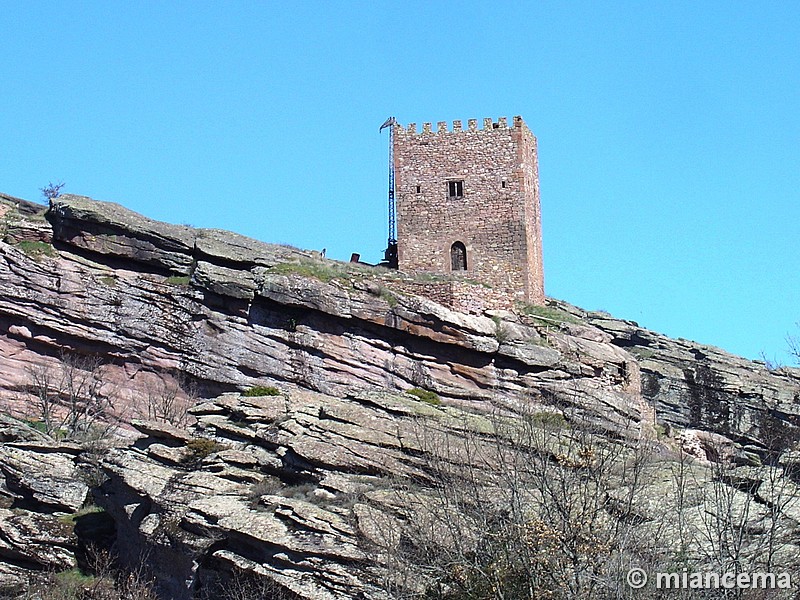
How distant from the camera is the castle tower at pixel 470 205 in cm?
4738

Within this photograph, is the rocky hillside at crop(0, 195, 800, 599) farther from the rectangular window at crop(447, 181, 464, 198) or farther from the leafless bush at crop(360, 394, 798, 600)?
the rectangular window at crop(447, 181, 464, 198)

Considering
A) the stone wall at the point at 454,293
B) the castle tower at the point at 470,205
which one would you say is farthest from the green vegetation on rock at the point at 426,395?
the castle tower at the point at 470,205

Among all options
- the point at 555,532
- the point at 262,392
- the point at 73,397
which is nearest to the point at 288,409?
the point at 262,392

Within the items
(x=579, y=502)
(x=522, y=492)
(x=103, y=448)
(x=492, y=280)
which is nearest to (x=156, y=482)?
(x=103, y=448)

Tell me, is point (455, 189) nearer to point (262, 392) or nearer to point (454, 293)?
point (454, 293)

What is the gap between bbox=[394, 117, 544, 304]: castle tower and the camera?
47375 millimetres

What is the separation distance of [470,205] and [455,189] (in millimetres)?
920

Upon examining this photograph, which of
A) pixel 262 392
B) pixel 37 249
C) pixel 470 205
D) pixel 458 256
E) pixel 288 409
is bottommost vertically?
pixel 288 409

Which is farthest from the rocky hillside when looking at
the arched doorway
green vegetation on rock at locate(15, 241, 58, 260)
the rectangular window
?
the rectangular window

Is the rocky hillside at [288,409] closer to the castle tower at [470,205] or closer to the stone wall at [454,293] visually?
the stone wall at [454,293]

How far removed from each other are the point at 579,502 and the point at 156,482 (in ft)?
37.0

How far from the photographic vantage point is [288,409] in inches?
1248

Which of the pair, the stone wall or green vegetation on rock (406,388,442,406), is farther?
the stone wall

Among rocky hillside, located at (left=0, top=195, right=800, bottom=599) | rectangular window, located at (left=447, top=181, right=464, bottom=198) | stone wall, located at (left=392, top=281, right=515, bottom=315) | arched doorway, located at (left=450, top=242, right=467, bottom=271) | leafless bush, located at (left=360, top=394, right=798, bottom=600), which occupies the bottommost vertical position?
leafless bush, located at (left=360, top=394, right=798, bottom=600)
